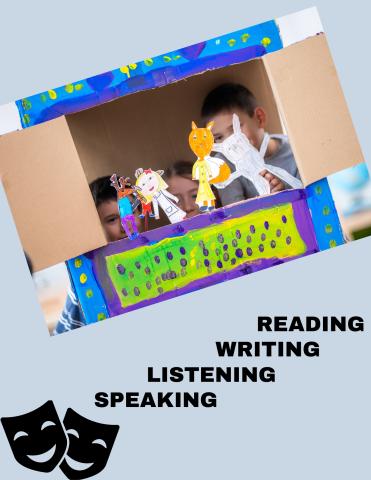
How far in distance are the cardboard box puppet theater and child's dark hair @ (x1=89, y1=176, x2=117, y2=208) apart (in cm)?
4

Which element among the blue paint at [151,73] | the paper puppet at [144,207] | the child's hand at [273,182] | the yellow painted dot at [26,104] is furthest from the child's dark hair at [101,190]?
the child's hand at [273,182]

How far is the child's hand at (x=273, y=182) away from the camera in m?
5.22

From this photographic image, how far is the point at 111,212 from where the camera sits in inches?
201

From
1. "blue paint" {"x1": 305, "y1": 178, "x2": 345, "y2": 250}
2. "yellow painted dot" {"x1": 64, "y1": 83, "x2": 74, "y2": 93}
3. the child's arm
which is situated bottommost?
"blue paint" {"x1": 305, "y1": 178, "x2": 345, "y2": 250}

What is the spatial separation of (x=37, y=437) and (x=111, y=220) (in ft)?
4.01

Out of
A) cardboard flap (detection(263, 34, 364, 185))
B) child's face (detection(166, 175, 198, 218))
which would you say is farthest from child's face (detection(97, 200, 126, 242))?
cardboard flap (detection(263, 34, 364, 185))

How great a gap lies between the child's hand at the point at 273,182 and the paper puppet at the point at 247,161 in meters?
0.02

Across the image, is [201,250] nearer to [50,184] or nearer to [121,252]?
[121,252]

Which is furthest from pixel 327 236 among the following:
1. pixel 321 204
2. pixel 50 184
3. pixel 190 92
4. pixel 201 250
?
pixel 50 184

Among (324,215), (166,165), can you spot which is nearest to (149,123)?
(166,165)

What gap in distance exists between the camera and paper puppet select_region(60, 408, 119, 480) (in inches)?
177

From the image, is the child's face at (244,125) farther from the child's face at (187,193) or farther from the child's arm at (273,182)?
the child's face at (187,193)

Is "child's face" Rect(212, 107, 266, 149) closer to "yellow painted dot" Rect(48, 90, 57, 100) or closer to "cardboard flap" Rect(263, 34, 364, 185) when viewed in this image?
"cardboard flap" Rect(263, 34, 364, 185)

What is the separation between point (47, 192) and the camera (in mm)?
5004
